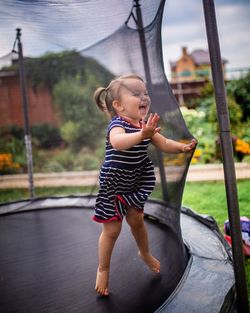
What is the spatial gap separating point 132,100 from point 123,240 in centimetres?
91

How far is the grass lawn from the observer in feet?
7.29

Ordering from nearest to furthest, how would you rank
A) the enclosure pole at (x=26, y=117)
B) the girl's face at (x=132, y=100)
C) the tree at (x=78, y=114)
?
the girl's face at (x=132, y=100) < the enclosure pole at (x=26, y=117) < the tree at (x=78, y=114)

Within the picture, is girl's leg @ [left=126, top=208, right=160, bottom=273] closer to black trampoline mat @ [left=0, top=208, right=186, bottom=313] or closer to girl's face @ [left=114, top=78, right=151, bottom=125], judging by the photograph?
black trampoline mat @ [left=0, top=208, right=186, bottom=313]

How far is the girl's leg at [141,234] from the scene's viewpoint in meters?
1.25

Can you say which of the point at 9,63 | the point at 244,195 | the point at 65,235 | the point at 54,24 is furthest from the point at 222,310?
the point at 9,63

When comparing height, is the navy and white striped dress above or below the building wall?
below

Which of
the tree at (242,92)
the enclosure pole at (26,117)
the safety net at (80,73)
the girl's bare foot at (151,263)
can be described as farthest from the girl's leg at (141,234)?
the tree at (242,92)

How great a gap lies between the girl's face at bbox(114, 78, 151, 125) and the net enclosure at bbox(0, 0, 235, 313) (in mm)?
347

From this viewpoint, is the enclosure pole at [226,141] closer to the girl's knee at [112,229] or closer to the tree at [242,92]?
the girl's knee at [112,229]

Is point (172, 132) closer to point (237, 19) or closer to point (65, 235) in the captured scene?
point (65, 235)

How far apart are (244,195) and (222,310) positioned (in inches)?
57.9

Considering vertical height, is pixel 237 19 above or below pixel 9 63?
above

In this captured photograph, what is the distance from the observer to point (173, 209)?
1.61m

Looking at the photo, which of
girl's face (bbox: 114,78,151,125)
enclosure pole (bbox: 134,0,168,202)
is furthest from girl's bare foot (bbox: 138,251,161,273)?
girl's face (bbox: 114,78,151,125)
